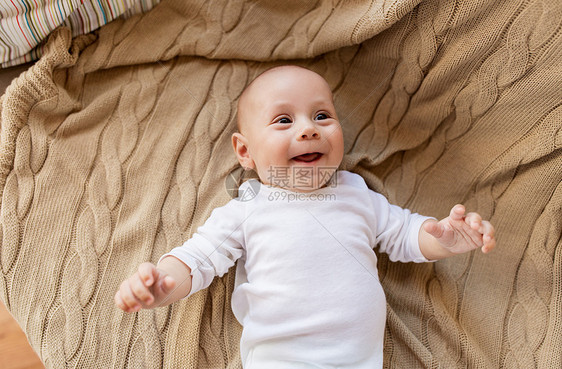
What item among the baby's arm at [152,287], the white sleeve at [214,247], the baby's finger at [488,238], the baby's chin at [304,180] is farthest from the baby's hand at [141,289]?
the baby's finger at [488,238]

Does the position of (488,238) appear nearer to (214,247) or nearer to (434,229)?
(434,229)

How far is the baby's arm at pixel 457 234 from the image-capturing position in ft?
2.87

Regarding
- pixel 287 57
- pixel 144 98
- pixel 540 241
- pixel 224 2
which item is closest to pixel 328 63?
pixel 287 57

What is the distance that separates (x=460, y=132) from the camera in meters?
1.15

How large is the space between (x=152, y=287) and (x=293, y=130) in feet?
1.50

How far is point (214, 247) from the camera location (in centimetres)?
99

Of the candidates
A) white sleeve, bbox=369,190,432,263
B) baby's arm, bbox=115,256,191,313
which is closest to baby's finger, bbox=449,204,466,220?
white sleeve, bbox=369,190,432,263

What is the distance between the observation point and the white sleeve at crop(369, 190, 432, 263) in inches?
41.3

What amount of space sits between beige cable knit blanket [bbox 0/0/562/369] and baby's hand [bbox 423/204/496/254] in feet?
0.72

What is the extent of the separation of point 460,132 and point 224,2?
0.74 meters

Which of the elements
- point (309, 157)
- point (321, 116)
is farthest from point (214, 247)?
point (321, 116)

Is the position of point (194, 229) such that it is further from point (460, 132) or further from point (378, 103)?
point (460, 132)

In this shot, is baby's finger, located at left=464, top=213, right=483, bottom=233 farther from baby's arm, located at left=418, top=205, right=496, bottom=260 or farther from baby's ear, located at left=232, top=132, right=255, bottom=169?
baby's ear, located at left=232, top=132, right=255, bottom=169

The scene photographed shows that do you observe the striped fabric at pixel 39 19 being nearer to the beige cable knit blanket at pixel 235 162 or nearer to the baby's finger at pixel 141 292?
the beige cable knit blanket at pixel 235 162
